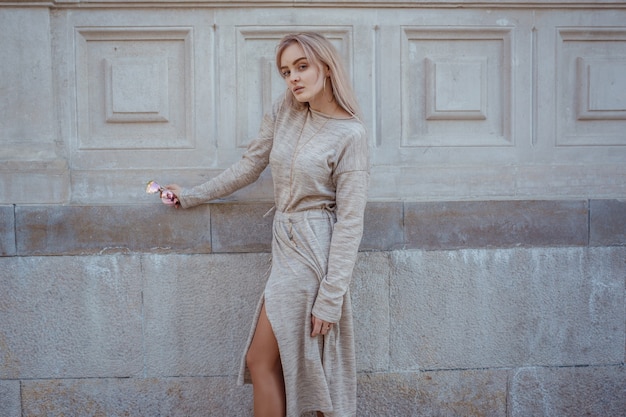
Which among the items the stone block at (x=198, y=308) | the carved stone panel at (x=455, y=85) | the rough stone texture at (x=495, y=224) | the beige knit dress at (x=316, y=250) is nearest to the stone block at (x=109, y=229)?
the stone block at (x=198, y=308)

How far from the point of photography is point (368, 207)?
4121mm

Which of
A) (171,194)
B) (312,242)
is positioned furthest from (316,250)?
(171,194)

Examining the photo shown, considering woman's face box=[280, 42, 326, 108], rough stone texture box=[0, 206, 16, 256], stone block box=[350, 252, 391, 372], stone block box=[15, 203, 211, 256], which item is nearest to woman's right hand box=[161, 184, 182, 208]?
stone block box=[15, 203, 211, 256]

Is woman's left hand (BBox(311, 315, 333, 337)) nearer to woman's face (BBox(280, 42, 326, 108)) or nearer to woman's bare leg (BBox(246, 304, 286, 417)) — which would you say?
woman's bare leg (BBox(246, 304, 286, 417))

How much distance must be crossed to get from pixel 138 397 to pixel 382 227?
1.88 meters

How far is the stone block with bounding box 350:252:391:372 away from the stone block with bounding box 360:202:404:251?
0.21 ft

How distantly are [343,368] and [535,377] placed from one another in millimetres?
1540

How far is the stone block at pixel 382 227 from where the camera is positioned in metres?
4.13

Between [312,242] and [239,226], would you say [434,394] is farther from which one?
[239,226]

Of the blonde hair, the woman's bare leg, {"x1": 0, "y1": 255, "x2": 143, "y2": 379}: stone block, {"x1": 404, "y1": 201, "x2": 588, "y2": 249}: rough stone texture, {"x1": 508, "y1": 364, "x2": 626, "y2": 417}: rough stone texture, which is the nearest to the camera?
the blonde hair

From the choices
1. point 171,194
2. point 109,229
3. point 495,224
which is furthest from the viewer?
point 495,224

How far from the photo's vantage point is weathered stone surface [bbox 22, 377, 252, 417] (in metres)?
4.11

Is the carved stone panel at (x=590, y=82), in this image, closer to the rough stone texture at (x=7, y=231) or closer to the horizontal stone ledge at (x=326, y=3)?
the horizontal stone ledge at (x=326, y=3)

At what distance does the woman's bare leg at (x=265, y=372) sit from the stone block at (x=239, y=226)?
754 mm
